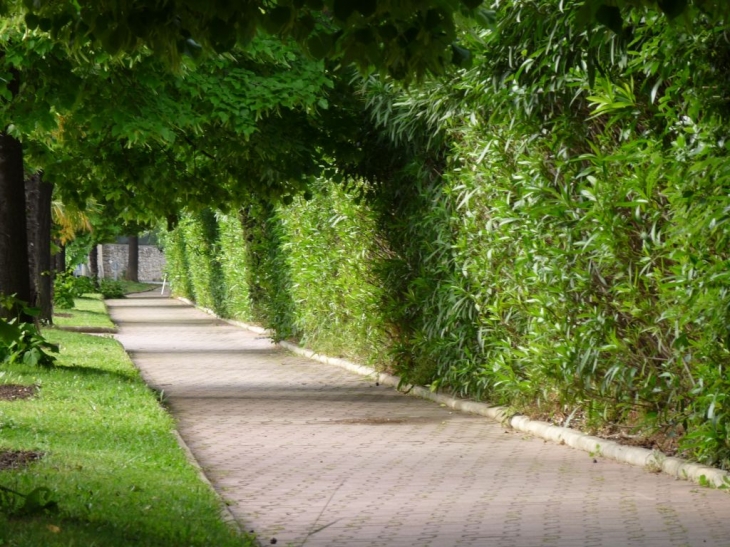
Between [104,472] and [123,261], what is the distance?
86910 mm

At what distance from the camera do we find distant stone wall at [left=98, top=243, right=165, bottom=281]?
8575 centimetres

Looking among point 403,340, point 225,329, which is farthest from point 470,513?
point 225,329

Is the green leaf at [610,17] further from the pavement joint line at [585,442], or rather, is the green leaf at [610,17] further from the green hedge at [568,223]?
the pavement joint line at [585,442]

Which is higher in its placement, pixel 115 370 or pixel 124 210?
pixel 124 210

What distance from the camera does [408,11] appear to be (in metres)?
5.27

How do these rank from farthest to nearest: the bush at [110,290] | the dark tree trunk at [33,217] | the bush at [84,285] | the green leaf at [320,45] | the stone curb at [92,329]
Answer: the bush at [110,290] < the bush at [84,285] < the stone curb at [92,329] < the dark tree trunk at [33,217] < the green leaf at [320,45]

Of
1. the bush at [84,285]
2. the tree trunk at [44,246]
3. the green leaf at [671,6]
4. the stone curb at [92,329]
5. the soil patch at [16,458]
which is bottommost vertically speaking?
the bush at [84,285]

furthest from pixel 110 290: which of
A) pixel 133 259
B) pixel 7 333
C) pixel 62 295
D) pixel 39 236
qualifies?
→ pixel 7 333

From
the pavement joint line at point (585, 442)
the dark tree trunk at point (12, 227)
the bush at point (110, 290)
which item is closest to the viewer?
the pavement joint line at point (585, 442)

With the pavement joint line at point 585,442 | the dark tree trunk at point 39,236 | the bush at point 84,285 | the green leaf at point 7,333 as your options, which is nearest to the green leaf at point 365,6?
the green leaf at point 7,333

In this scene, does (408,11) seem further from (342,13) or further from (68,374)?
(68,374)

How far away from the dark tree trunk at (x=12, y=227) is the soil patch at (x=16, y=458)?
325 inches

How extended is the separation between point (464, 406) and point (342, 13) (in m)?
9.24

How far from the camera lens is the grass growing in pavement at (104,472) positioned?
640 centimetres
